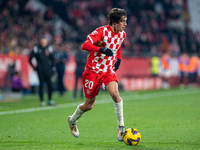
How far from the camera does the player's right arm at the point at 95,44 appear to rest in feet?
18.0

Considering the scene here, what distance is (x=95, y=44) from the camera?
19.2 ft

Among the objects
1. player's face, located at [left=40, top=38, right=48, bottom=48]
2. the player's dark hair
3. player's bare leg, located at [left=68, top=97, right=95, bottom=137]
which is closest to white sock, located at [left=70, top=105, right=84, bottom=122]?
player's bare leg, located at [left=68, top=97, right=95, bottom=137]

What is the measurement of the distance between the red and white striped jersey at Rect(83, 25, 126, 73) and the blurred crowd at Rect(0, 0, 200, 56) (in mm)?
12230

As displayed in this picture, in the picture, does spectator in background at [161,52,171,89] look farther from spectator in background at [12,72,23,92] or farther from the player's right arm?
the player's right arm

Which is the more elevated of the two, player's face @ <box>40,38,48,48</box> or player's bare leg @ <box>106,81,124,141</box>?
player's face @ <box>40,38,48,48</box>

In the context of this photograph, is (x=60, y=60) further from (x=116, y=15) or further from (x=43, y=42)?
(x=116, y=15)

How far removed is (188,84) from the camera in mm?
24016

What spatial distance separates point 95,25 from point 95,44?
20.5 meters

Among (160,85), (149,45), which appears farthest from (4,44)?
(149,45)

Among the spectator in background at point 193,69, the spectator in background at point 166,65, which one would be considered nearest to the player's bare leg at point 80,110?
the spectator in background at point 166,65

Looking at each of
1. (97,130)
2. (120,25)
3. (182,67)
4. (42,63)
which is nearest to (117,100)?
(120,25)

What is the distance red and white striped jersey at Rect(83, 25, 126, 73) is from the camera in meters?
5.79

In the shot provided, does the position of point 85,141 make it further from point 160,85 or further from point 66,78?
point 160,85

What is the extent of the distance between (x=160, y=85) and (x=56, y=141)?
16.7 metres
